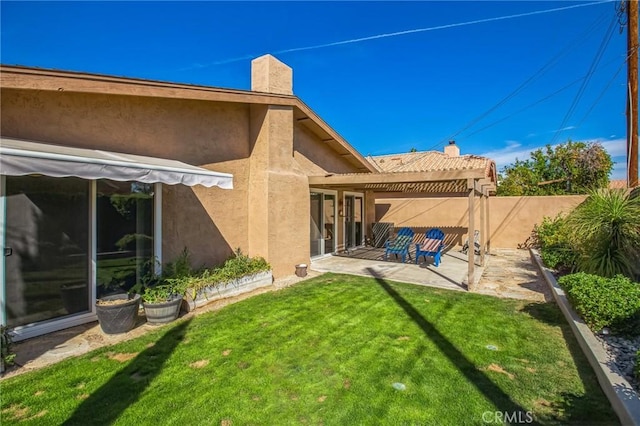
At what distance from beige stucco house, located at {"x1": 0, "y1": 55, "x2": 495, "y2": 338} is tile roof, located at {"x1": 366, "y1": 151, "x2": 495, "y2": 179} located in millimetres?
16372

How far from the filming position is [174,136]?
420 inches

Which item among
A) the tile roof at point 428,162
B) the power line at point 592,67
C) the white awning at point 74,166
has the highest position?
the power line at point 592,67

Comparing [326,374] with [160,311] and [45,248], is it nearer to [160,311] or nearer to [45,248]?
[160,311]

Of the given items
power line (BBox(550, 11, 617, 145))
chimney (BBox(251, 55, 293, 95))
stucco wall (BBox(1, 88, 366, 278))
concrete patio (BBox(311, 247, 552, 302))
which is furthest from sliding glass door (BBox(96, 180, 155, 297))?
power line (BBox(550, 11, 617, 145))

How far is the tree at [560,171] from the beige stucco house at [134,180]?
2651cm

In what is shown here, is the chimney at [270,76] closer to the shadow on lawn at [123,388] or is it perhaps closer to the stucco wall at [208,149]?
the stucco wall at [208,149]

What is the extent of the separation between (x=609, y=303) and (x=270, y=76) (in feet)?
43.3

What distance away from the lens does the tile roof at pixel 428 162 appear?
3073 centimetres

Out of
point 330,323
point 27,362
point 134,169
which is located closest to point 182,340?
point 27,362

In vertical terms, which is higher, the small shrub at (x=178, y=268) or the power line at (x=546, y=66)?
the power line at (x=546, y=66)

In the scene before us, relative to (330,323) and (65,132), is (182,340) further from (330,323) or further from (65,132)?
(65,132)

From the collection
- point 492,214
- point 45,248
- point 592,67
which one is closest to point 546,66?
point 592,67

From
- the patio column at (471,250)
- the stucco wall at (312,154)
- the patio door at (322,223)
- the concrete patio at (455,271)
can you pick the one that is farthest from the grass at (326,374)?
the patio door at (322,223)

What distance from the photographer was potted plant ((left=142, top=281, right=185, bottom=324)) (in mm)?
8281
